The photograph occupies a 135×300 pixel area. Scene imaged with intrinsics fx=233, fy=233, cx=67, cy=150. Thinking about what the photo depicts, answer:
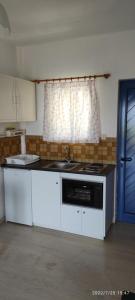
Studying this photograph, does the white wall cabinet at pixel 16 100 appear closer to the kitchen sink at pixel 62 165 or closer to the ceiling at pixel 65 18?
the ceiling at pixel 65 18

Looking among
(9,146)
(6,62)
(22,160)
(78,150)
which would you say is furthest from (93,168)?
A: (6,62)

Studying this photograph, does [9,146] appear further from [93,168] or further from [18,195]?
[93,168]

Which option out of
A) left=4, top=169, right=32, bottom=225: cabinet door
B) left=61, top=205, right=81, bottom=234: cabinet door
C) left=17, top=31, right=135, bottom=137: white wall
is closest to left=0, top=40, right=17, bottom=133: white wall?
left=17, top=31, right=135, bottom=137: white wall

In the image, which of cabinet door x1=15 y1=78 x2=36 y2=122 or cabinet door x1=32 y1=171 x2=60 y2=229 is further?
cabinet door x1=15 y1=78 x2=36 y2=122

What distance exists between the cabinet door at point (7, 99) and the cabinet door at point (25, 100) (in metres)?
0.08

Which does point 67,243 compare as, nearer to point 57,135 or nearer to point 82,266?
point 82,266

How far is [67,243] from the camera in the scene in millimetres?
2842

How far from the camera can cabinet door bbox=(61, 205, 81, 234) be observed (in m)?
2.96

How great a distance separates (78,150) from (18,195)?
3.54 feet

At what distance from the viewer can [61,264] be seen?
2.44 m

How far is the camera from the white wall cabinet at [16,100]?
3014 mm
